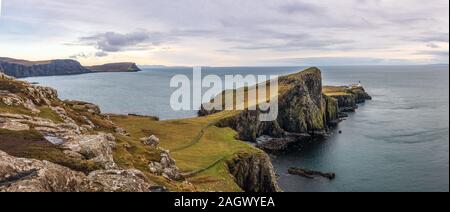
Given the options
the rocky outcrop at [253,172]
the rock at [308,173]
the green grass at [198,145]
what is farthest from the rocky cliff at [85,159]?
the rock at [308,173]

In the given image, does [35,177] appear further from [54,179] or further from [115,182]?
[115,182]

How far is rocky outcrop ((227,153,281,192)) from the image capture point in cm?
7838

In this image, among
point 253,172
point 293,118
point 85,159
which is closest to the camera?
point 85,159

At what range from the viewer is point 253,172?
263 ft

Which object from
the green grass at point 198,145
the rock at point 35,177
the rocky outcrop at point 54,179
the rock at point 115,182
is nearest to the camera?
the rock at point 35,177

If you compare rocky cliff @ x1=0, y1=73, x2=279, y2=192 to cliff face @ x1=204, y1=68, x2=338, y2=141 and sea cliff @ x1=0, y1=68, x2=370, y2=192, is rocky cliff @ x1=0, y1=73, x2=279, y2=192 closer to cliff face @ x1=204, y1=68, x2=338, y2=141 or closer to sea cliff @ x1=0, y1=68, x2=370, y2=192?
sea cliff @ x1=0, y1=68, x2=370, y2=192

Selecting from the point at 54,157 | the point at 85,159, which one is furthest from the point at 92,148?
the point at 54,157

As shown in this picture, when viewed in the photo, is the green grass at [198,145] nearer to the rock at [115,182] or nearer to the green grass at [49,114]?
the green grass at [49,114]

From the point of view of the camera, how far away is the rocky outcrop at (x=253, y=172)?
257 ft

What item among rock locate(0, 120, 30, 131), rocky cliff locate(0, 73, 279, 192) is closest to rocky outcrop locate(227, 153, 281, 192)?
rocky cliff locate(0, 73, 279, 192)

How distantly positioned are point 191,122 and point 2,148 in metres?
96.9
